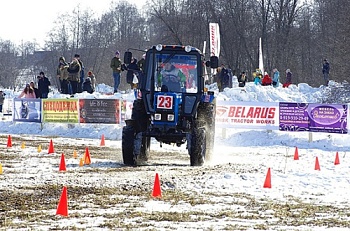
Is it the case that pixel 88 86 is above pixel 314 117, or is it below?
above

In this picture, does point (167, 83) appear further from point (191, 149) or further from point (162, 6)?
point (162, 6)

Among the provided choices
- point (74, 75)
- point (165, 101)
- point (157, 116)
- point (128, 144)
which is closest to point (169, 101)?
point (165, 101)

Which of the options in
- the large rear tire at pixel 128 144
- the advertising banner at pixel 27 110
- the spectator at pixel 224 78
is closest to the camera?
the large rear tire at pixel 128 144

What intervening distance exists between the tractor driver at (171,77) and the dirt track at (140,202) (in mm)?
2054

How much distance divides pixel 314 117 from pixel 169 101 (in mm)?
8341

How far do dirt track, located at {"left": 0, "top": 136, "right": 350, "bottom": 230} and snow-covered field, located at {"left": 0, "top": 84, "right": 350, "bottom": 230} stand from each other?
0.05 feet

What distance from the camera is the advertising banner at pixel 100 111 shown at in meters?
26.8

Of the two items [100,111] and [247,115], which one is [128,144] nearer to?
[247,115]

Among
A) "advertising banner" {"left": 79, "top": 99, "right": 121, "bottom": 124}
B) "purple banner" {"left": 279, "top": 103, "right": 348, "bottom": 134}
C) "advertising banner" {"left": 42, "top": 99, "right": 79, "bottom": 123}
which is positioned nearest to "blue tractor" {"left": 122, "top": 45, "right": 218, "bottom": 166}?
"purple banner" {"left": 279, "top": 103, "right": 348, "bottom": 134}

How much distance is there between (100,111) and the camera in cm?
2720

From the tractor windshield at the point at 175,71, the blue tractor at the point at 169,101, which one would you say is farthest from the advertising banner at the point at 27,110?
the tractor windshield at the point at 175,71

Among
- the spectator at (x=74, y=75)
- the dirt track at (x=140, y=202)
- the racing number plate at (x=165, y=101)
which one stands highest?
the spectator at (x=74, y=75)

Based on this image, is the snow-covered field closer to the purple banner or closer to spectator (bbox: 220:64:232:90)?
the purple banner

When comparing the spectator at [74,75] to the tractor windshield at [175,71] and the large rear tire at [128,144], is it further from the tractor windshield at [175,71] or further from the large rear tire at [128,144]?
the large rear tire at [128,144]
